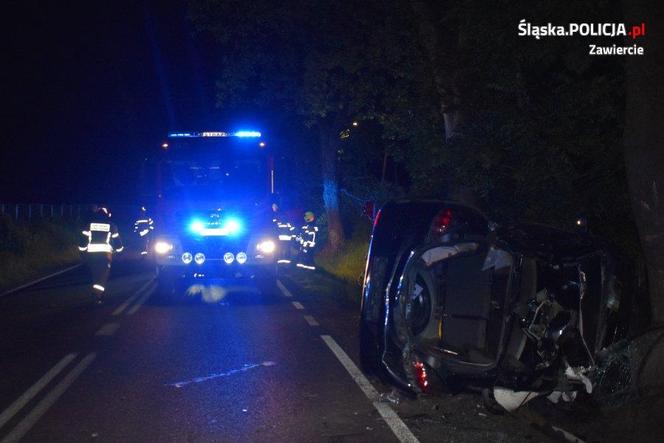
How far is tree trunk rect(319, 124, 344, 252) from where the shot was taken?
84.9 feet

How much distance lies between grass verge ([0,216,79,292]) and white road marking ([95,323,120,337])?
24.6ft

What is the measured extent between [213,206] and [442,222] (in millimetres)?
10406

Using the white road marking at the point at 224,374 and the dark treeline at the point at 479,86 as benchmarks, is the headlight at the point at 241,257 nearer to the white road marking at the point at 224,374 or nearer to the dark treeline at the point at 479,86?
the dark treeline at the point at 479,86

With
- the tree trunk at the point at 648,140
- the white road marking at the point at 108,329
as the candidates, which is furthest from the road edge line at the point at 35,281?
the tree trunk at the point at 648,140

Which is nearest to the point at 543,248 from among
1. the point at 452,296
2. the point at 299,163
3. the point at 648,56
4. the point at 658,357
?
the point at 452,296

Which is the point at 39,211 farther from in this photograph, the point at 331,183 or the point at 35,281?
the point at 35,281

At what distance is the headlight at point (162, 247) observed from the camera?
16.0 meters

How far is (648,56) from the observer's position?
6.74 m

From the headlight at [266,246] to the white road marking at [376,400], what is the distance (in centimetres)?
610

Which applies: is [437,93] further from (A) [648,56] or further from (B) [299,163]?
(B) [299,163]

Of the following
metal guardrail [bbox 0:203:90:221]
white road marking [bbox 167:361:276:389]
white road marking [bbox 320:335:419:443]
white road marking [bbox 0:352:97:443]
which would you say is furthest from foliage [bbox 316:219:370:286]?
metal guardrail [bbox 0:203:90:221]

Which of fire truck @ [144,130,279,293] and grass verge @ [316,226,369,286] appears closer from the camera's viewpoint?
fire truck @ [144,130,279,293]

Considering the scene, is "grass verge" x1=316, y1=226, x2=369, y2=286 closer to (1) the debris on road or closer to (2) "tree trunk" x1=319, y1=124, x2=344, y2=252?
(2) "tree trunk" x1=319, y1=124, x2=344, y2=252

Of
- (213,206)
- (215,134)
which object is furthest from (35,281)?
(215,134)
